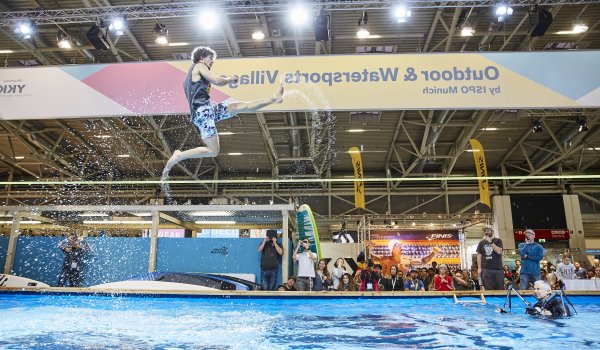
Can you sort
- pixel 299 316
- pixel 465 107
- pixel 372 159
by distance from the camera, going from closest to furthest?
pixel 299 316 < pixel 465 107 < pixel 372 159

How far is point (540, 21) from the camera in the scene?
22.8 ft

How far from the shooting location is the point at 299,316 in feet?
14.0

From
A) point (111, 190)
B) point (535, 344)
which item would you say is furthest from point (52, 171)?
point (535, 344)

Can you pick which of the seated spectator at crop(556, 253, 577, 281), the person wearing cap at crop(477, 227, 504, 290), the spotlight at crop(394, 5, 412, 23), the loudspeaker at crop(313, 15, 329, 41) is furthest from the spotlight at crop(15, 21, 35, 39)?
the seated spectator at crop(556, 253, 577, 281)

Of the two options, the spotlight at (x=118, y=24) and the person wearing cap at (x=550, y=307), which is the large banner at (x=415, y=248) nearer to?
the person wearing cap at (x=550, y=307)

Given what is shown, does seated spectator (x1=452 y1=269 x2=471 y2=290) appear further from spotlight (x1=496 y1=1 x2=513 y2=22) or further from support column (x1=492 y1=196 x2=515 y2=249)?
support column (x1=492 y1=196 x2=515 y2=249)

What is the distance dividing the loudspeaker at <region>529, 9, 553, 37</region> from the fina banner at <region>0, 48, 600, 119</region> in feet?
4.65

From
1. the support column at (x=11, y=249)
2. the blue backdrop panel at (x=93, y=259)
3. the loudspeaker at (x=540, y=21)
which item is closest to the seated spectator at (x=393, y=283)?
the blue backdrop panel at (x=93, y=259)

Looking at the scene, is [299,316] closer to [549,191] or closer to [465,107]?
[465,107]

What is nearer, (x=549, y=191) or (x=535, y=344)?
(x=535, y=344)

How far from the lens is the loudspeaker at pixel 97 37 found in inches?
285

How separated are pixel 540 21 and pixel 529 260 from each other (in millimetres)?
3859

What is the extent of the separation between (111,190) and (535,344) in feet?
Answer: 57.7

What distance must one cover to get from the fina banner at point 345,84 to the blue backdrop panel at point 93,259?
11.6 feet
